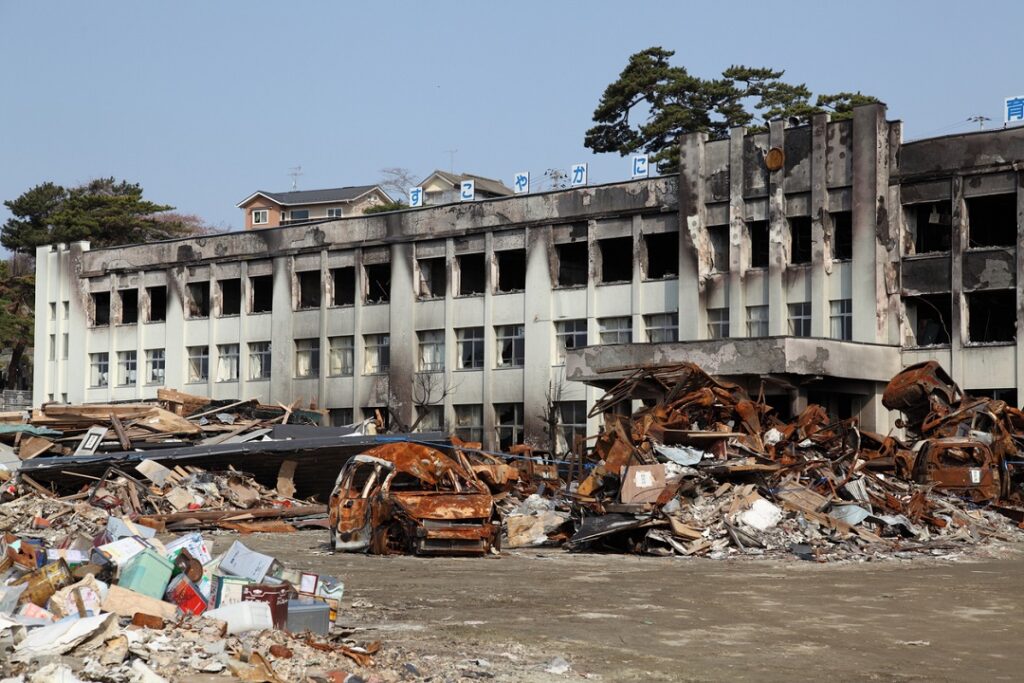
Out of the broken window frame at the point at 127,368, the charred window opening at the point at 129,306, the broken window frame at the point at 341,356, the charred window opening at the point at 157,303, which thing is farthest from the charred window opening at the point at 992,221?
the charred window opening at the point at 129,306

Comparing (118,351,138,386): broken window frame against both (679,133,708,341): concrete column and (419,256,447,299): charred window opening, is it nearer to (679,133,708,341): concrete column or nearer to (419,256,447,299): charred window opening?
(419,256,447,299): charred window opening

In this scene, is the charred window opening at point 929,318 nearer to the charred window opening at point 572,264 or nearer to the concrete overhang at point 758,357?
the concrete overhang at point 758,357

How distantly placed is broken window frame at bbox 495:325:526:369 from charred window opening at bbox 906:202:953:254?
15.4 m

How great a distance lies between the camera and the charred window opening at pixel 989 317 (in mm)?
42781

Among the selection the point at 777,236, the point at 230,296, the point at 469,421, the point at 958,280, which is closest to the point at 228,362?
the point at 230,296

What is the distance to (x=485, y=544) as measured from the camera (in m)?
22.3

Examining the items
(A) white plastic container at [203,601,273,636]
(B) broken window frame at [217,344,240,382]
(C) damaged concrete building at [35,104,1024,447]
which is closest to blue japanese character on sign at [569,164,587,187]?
(C) damaged concrete building at [35,104,1024,447]

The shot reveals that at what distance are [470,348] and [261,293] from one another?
1179 centimetres

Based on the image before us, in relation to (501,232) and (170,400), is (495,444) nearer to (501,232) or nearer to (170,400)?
(501,232)

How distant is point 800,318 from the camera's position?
45.7m

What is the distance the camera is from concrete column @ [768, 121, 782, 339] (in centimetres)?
4578

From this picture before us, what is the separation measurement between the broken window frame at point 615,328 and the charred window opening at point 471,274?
637 cm

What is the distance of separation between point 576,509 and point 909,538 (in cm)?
602

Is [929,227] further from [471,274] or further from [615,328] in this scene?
[471,274]
